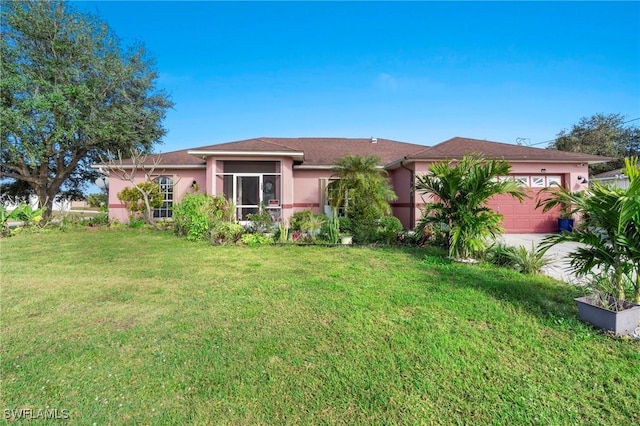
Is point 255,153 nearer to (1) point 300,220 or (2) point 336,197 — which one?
(1) point 300,220

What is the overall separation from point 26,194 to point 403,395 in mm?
26517

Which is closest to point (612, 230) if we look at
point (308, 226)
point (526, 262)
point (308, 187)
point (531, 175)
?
point (526, 262)

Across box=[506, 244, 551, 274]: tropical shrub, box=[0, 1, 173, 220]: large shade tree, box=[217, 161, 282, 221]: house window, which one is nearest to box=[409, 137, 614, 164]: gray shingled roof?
box=[506, 244, 551, 274]: tropical shrub

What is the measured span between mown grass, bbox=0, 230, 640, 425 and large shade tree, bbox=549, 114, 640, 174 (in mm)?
30365

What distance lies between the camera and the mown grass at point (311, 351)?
7.47 feet

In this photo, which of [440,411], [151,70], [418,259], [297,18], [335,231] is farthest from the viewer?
[151,70]

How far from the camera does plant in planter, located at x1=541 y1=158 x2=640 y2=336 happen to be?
3342 mm

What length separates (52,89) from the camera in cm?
1504

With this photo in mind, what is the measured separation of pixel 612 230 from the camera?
11.7ft

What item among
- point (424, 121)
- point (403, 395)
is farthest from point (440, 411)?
point (424, 121)

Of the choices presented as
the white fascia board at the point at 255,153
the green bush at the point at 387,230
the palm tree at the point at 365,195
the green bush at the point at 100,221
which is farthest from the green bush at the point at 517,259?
the green bush at the point at 100,221

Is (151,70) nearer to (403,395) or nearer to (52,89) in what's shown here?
(52,89)

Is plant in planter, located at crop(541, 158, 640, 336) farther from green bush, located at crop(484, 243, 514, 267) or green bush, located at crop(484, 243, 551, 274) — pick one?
green bush, located at crop(484, 243, 514, 267)

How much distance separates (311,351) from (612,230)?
3996mm
